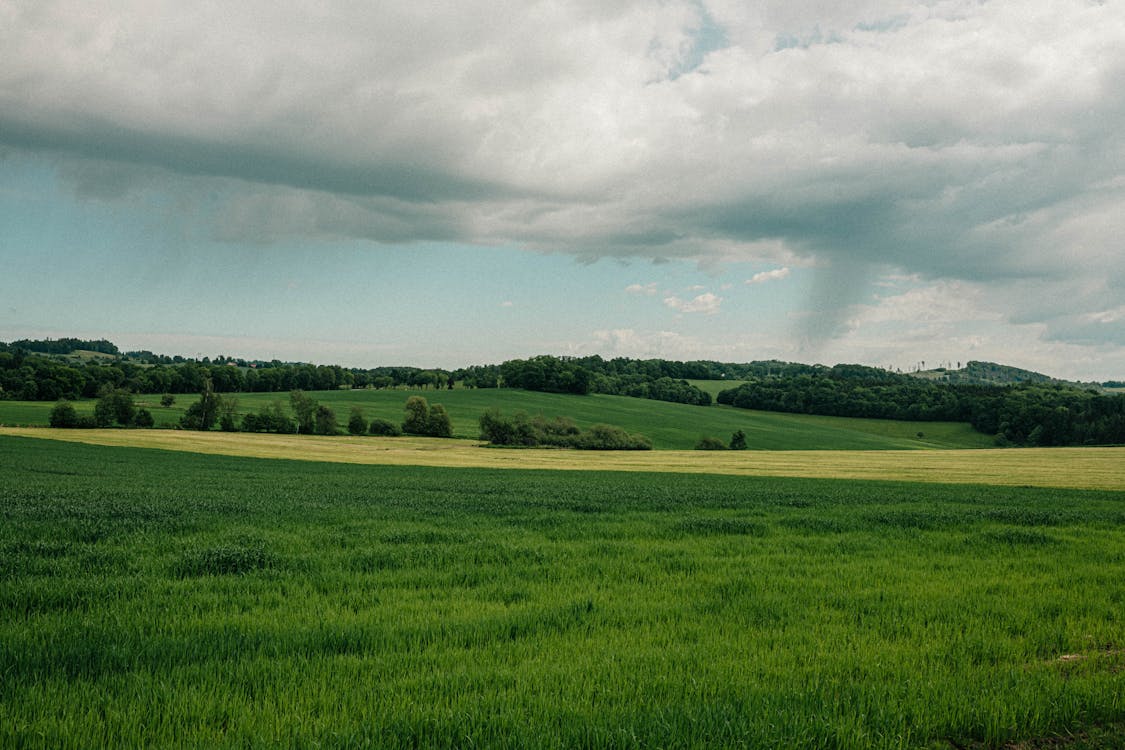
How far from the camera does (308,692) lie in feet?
17.8

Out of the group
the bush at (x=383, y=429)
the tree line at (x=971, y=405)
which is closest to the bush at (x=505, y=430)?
the bush at (x=383, y=429)

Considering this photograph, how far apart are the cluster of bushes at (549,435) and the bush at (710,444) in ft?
29.4

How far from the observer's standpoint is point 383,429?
3679 inches

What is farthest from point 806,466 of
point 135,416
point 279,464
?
point 135,416

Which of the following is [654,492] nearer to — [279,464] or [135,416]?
[279,464]

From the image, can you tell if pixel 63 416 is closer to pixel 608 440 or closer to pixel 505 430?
pixel 505 430

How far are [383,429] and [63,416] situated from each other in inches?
1542

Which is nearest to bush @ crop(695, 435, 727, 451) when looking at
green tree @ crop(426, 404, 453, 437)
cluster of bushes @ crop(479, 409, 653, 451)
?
cluster of bushes @ crop(479, 409, 653, 451)

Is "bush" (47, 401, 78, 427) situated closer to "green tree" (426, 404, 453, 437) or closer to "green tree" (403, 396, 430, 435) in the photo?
"green tree" (403, 396, 430, 435)

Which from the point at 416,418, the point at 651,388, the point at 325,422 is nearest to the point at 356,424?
the point at 325,422

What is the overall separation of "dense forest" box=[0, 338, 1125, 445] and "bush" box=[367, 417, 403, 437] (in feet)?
88.4

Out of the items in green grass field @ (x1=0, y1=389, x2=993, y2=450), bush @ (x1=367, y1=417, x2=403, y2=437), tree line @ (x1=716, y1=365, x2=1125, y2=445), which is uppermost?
tree line @ (x1=716, y1=365, x2=1125, y2=445)

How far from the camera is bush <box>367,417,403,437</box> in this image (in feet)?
305

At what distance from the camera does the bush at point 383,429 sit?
305ft
